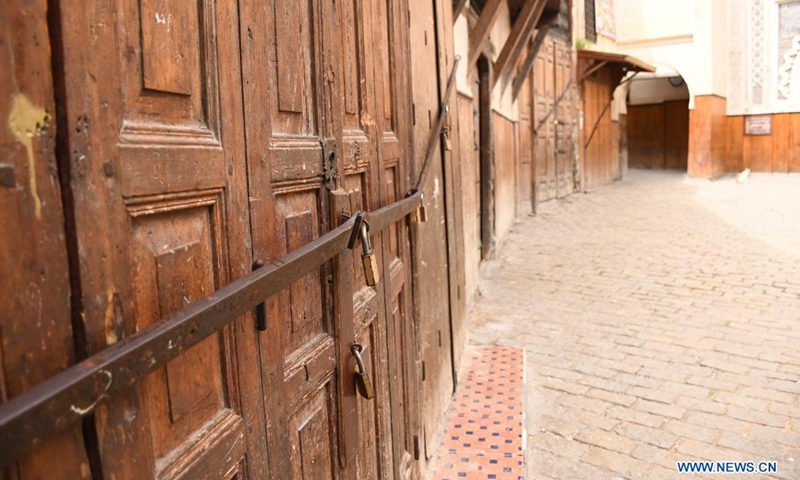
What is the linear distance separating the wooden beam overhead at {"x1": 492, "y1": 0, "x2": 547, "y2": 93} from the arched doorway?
14258 mm

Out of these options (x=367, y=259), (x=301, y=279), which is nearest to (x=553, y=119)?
(x=367, y=259)

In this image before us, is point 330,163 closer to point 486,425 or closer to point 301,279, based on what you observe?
point 301,279

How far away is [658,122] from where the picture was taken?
75.7ft

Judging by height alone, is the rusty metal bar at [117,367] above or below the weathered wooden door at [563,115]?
below

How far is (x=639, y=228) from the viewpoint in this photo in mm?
10484

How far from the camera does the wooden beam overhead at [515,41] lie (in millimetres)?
8422

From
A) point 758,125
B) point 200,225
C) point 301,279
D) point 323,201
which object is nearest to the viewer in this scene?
point 200,225

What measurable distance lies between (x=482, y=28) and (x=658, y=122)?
18642 mm

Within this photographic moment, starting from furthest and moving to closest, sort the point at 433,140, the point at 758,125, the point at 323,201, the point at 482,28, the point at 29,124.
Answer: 1. the point at 758,125
2. the point at 482,28
3. the point at 433,140
4. the point at 323,201
5. the point at 29,124

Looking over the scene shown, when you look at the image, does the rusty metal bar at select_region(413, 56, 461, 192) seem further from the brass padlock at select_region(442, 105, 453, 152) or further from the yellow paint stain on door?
the yellow paint stain on door

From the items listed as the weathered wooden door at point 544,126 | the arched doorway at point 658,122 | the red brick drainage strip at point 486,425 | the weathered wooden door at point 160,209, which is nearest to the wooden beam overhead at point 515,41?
the weathered wooden door at point 544,126

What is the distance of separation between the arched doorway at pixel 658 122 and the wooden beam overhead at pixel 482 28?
56.6 ft

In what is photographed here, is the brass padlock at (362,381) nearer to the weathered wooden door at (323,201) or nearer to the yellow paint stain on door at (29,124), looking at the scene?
the weathered wooden door at (323,201)

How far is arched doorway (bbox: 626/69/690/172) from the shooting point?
22.5 m
